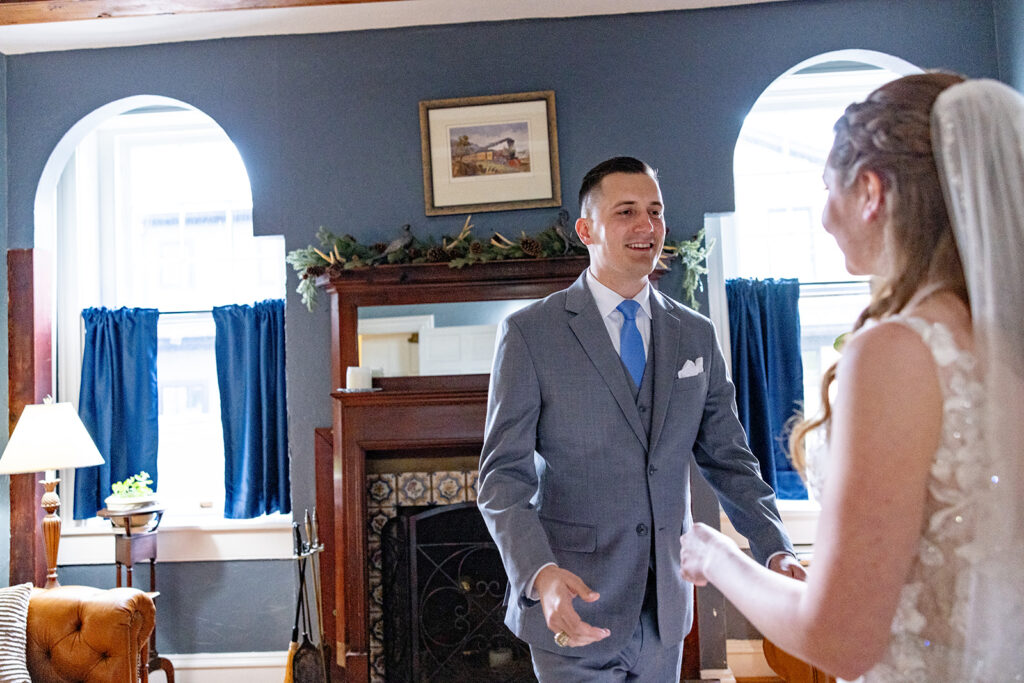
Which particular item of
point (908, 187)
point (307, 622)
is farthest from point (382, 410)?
point (908, 187)

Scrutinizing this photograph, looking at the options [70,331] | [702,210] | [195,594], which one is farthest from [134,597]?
[702,210]

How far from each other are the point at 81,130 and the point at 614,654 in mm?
3604

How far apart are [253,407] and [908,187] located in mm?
3718

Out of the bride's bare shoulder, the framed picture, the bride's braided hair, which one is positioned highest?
the framed picture

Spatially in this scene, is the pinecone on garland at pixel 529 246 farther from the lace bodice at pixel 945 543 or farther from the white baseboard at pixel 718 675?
the lace bodice at pixel 945 543

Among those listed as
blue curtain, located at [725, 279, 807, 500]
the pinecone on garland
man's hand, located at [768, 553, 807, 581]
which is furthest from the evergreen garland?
man's hand, located at [768, 553, 807, 581]

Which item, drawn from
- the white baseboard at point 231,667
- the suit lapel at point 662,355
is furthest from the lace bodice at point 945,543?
the white baseboard at point 231,667

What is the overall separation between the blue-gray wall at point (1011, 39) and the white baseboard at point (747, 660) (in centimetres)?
277

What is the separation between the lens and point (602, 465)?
172 centimetres

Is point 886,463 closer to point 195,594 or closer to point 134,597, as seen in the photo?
point 134,597

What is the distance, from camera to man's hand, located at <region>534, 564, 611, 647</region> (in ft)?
4.40

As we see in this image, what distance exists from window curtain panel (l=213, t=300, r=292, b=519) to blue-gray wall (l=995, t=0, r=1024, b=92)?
3.61m

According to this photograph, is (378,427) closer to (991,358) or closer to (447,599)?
(447,599)

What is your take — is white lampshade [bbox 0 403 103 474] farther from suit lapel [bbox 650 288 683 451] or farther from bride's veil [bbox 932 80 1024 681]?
bride's veil [bbox 932 80 1024 681]
